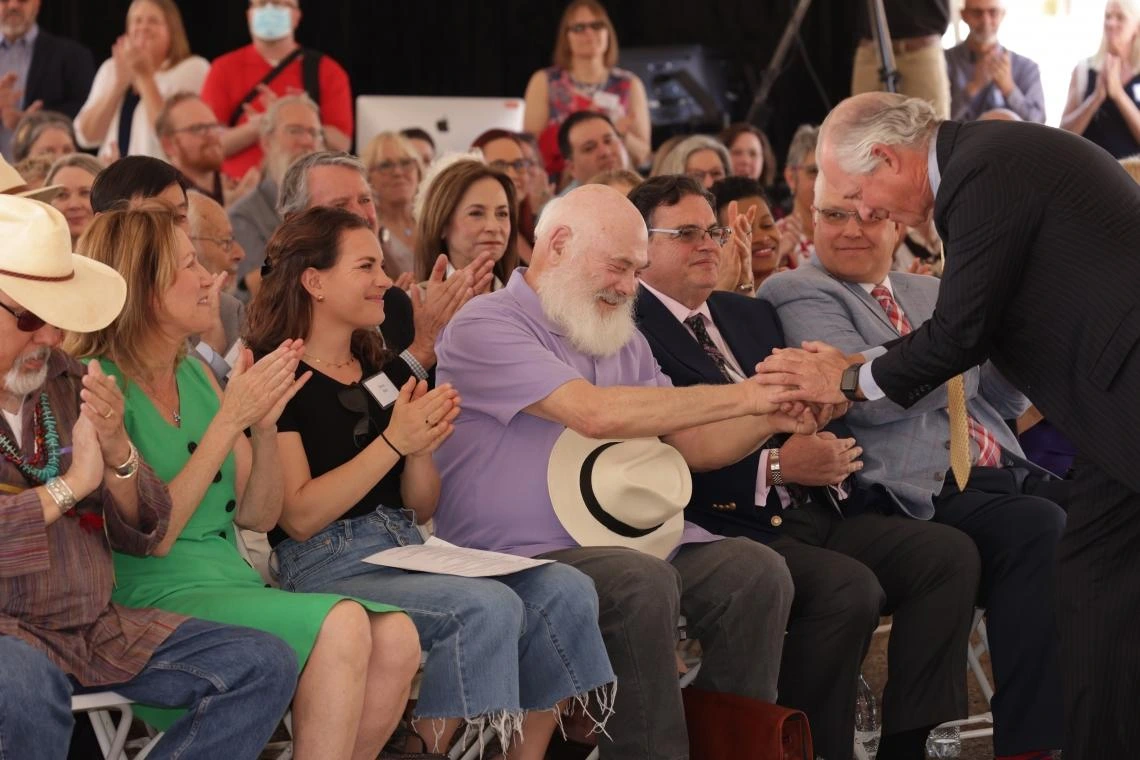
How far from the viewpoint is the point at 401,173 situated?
696cm

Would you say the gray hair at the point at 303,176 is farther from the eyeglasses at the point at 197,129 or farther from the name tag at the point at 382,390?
the name tag at the point at 382,390

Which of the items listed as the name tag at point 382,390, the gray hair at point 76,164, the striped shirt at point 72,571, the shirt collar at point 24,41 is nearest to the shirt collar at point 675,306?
the name tag at point 382,390

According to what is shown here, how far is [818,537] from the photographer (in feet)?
15.9

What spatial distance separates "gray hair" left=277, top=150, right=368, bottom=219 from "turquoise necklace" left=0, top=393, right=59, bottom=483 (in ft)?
7.60

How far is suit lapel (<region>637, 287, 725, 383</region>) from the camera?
15.6ft

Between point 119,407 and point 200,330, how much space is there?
1.92ft

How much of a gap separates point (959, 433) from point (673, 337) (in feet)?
2.97

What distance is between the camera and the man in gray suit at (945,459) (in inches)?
179

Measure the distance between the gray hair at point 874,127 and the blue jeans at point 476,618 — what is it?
4.25ft

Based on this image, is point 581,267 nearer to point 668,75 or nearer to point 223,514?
point 223,514

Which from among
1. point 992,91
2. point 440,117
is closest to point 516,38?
point 440,117

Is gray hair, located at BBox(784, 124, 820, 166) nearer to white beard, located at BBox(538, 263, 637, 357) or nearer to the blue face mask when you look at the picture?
the blue face mask

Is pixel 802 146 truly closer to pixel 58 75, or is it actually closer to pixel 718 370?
pixel 718 370

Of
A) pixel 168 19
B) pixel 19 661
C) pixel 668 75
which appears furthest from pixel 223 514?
pixel 668 75
